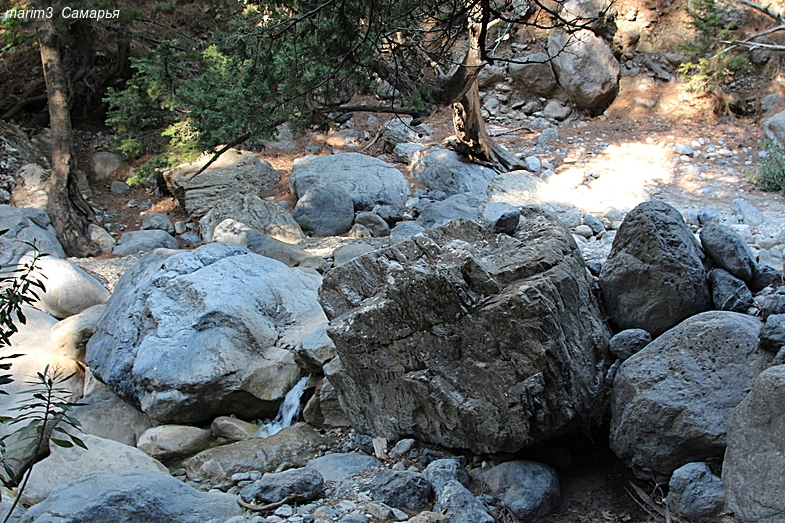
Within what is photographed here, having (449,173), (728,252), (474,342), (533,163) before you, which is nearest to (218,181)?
(449,173)

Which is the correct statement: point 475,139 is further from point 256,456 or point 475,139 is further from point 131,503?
point 131,503

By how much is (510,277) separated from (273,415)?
2710mm

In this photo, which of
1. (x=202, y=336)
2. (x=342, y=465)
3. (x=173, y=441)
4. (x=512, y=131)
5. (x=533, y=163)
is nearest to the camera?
(x=342, y=465)

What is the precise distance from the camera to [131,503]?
3449 millimetres

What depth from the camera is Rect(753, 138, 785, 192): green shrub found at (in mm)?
9195

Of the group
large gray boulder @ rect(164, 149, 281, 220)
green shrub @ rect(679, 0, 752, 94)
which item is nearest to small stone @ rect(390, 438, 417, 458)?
large gray boulder @ rect(164, 149, 281, 220)

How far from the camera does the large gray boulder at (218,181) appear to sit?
10828 mm

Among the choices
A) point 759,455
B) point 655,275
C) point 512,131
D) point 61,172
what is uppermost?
point 61,172

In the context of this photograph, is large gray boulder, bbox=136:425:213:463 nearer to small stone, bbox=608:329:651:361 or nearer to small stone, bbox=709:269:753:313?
small stone, bbox=608:329:651:361

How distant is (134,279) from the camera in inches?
258

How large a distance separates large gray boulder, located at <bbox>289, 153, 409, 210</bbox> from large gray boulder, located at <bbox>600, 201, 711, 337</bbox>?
19.6 ft

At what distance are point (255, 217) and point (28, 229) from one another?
3226 mm

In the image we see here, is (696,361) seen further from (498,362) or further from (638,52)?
(638,52)

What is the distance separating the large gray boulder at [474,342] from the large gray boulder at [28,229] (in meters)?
6.09
